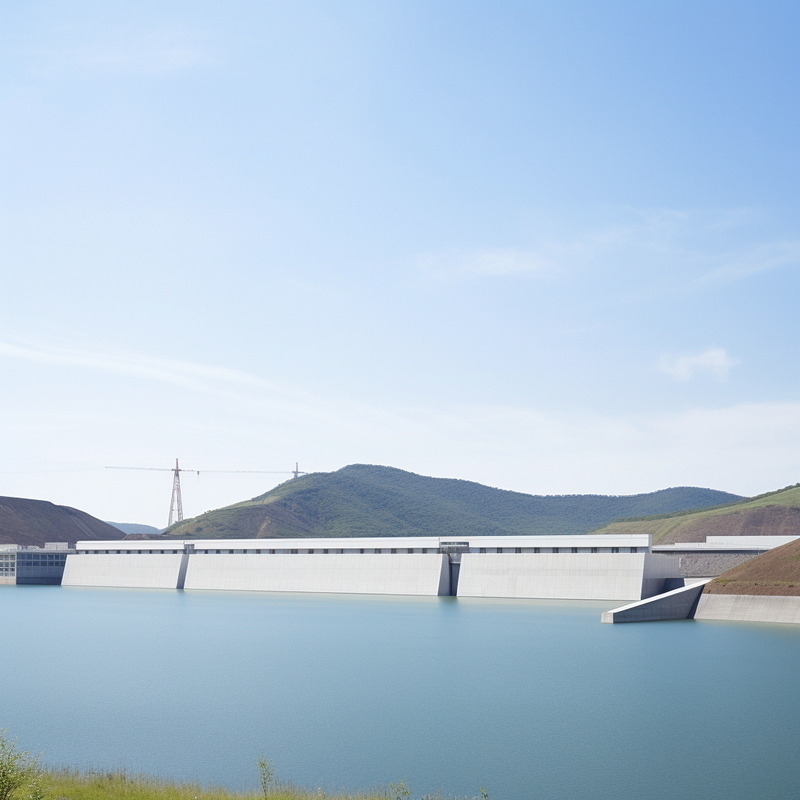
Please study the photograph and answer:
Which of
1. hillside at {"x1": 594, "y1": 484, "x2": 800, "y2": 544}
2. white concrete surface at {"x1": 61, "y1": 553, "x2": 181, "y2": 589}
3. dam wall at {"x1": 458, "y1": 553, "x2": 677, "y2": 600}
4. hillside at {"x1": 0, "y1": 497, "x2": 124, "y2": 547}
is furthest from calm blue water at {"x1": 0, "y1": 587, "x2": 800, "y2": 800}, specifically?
hillside at {"x1": 0, "y1": 497, "x2": 124, "y2": 547}

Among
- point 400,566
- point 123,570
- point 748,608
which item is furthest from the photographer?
point 123,570

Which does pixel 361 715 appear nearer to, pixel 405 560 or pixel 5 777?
pixel 5 777

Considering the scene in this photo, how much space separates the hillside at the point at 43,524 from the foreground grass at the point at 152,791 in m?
122

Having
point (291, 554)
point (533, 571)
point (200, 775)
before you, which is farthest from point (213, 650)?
point (291, 554)

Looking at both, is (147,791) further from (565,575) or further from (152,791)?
(565,575)

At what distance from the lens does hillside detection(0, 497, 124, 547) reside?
131750mm

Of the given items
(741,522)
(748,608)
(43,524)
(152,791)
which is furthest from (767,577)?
(43,524)

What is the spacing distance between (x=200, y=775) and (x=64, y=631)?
30.6 meters

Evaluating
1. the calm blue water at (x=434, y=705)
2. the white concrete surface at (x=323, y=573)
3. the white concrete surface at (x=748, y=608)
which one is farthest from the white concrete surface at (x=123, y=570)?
the white concrete surface at (x=748, y=608)

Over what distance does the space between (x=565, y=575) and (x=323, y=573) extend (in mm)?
22096

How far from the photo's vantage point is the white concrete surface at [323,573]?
66.2 meters

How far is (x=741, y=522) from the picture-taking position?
111 meters

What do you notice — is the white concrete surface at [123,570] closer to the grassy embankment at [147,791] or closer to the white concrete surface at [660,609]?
the white concrete surface at [660,609]

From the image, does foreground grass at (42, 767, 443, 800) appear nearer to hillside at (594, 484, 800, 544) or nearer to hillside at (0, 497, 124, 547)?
hillside at (594, 484, 800, 544)
